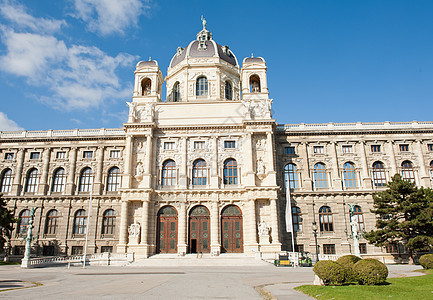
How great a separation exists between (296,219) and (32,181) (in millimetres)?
37472

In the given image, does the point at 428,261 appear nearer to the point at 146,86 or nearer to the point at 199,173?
the point at 199,173

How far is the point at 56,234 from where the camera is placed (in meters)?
44.7

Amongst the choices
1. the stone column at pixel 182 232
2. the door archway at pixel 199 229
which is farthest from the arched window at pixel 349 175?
the stone column at pixel 182 232

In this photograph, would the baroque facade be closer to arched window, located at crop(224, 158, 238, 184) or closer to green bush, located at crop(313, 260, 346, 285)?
arched window, located at crop(224, 158, 238, 184)

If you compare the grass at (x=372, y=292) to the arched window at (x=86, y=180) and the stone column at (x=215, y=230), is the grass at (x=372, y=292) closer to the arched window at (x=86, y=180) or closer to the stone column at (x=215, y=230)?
the stone column at (x=215, y=230)

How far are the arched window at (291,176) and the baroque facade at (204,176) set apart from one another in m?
0.14

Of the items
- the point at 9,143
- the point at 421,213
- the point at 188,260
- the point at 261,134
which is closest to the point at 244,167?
the point at 261,134

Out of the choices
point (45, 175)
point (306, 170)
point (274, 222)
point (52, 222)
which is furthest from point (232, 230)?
point (45, 175)

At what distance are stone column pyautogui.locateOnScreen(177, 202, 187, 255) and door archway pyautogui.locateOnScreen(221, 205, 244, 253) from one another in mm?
4696

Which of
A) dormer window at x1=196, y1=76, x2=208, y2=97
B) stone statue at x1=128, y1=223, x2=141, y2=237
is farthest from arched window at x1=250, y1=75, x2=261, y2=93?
stone statue at x1=128, y1=223, x2=141, y2=237

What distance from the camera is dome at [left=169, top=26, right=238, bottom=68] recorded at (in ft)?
181

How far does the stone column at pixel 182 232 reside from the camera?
3975 cm

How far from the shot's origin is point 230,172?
43.8 metres

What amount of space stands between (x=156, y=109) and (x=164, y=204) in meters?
13.5
